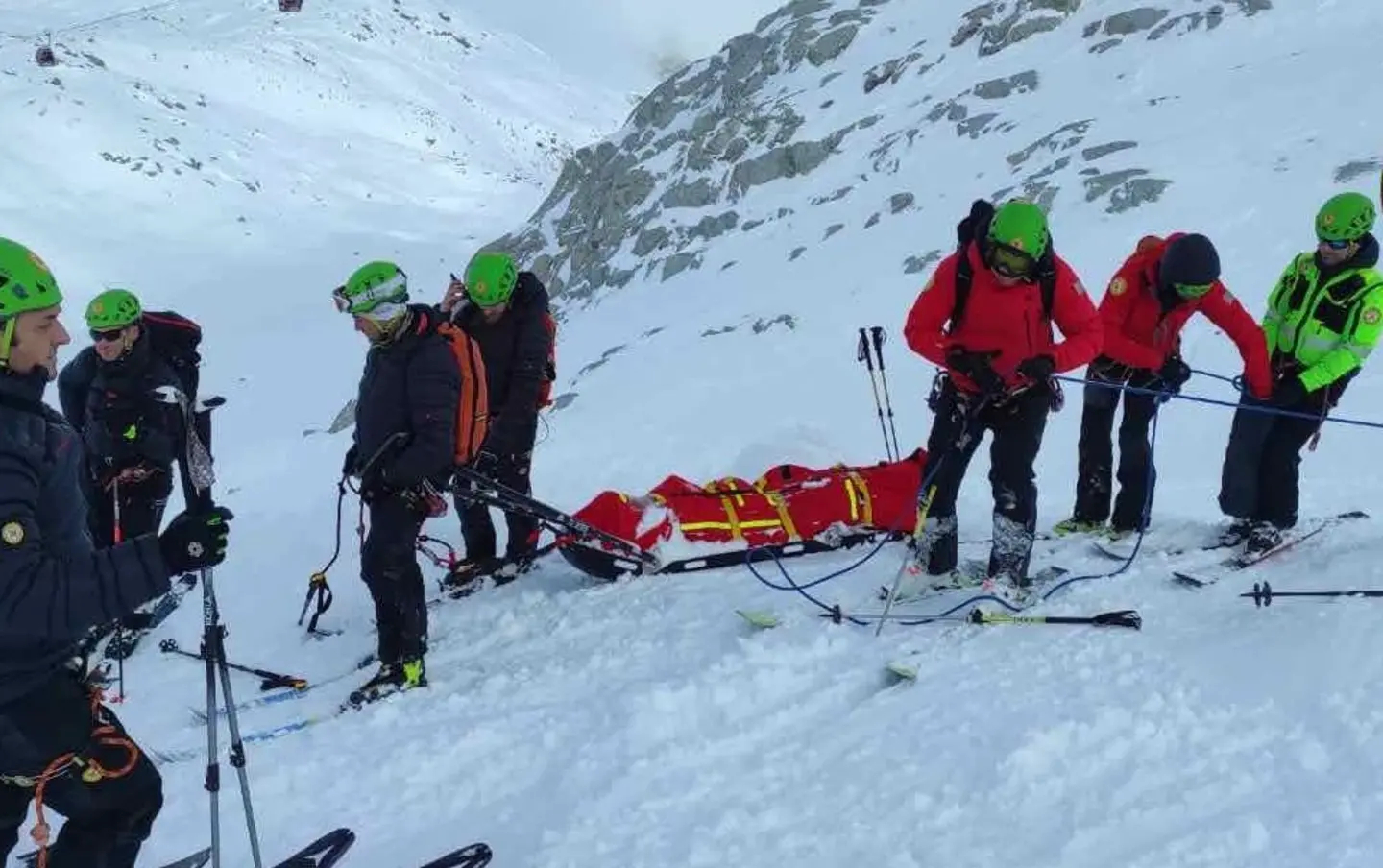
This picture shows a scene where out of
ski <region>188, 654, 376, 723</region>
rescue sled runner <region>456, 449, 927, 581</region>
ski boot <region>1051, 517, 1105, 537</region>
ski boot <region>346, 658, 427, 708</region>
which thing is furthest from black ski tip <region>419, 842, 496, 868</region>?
ski boot <region>1051, 517, 1105, 537</region>

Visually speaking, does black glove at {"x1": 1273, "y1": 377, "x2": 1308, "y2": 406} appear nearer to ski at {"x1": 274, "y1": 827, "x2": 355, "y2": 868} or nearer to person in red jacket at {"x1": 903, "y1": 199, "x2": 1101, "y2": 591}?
person in red jacket at {"x1": 903, "y1": 199, "x2": 1101, "y2": 591}

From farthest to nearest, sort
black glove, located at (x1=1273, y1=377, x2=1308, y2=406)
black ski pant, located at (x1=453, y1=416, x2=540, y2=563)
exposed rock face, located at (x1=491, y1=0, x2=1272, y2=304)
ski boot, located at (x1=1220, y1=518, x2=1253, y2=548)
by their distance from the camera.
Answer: exposed rock face, located at (x1=491, y1=0, x2=1272, y2=304) < black ski pant, located at (x1=453, y1=416, x2=540, y2=563) < ski boot, located at (x1=1220, y1=518, x2=1253, y2=548) < black glove, located at (x1=1273, y1=377, x2=1308, y2=406)

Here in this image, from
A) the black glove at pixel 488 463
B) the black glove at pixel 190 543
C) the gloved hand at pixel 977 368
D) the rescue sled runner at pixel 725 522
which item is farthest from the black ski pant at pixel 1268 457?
the black glove at pixel 190 543

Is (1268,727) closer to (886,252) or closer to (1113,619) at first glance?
(1113,619)

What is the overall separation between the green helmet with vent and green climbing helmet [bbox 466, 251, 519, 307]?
3.04 metres

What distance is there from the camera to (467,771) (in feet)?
15.5

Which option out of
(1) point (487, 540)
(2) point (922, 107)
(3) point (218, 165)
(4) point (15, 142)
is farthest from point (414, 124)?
(1) point (487, 540)

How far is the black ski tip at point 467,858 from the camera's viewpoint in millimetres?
3857

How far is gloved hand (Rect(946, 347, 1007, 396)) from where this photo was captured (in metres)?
5.43

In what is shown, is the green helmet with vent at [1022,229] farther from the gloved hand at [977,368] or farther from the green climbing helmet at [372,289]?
the green climbing helmet at [372,289]

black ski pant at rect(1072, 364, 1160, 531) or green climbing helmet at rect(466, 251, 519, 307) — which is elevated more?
green climbing helmet at rect(466, 251, 519, 307)

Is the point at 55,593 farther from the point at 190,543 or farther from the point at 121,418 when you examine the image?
the point at 121,418

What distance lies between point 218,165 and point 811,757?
208ft

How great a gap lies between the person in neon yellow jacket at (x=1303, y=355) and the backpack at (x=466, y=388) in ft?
13.9
